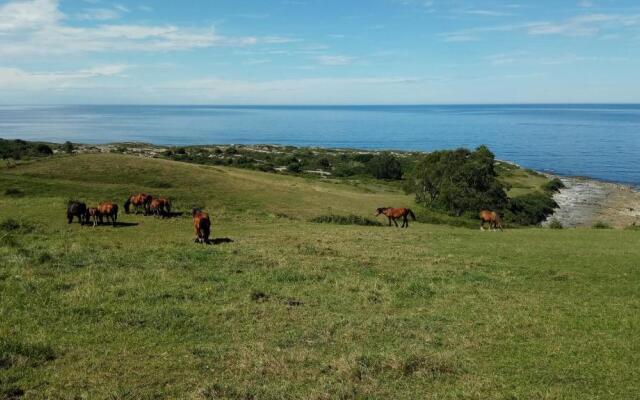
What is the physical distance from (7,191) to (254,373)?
132ft

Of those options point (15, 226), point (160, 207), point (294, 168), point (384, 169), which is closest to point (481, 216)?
point (160, 207)

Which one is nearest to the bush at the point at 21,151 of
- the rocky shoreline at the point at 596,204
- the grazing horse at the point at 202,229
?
the grazing horse at the point at 202,229

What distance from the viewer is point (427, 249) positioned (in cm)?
2566

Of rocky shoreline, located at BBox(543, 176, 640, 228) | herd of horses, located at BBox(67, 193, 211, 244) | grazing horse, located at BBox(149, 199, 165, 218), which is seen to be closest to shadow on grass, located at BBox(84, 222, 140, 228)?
herd of horses, located at BBox(67, 193, 211, 244)

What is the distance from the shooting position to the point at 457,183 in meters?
64.5

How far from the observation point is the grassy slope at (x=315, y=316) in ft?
32.0

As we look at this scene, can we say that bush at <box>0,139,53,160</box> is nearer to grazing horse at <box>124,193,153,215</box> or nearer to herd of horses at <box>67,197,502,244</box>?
grazing horse at <box>124,193,153,215</box>

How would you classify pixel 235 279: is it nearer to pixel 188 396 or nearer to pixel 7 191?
pixel 188 396

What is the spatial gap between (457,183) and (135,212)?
4187 centimetres

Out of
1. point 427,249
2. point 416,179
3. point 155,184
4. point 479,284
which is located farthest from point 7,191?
point 416,179

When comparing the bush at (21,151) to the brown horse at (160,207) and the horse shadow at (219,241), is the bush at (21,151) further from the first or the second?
the horse shadow at (219,241)

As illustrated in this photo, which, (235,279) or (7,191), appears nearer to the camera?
(235,279)

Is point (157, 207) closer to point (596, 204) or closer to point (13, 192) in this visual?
point (13, 192)

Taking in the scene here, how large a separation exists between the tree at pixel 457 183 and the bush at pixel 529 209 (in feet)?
8.00
